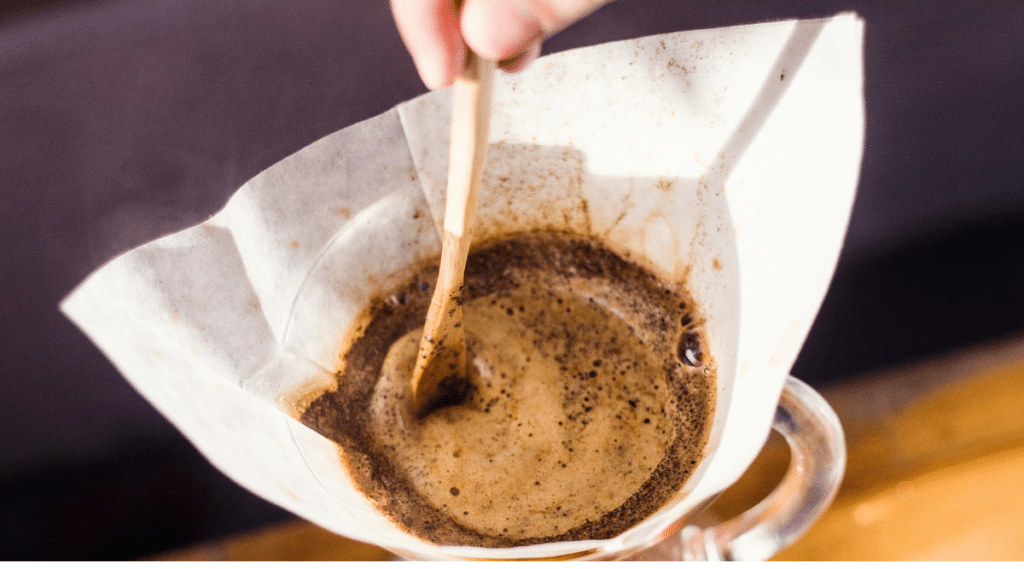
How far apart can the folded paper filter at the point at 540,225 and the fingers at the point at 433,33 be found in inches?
4.0

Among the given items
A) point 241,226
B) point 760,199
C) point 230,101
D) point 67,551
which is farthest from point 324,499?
point 67,551

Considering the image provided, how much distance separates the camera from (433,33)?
1.16 ft

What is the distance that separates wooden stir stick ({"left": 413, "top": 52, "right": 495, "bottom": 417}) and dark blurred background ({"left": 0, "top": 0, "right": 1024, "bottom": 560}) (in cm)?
24

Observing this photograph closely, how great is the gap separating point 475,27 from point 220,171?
0.42 meters

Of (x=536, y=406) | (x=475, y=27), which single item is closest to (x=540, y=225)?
(x=536, y=406)

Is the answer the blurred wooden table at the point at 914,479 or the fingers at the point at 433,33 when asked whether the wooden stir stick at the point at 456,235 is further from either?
the blurred wooden table at the point at 914,479

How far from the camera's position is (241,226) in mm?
401

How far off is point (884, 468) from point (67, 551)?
2.70ft

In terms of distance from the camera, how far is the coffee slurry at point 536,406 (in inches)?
18.0

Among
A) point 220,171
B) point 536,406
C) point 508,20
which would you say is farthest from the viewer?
point 220,171

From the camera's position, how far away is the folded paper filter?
0.33m

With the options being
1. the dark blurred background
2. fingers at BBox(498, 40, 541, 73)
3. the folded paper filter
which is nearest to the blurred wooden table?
the dark blurred background

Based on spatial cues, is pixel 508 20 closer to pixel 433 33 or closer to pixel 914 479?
pixel 433 33

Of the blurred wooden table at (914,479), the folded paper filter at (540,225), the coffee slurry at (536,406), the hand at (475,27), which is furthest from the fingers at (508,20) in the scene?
the blurred wooden table at (914,479)
